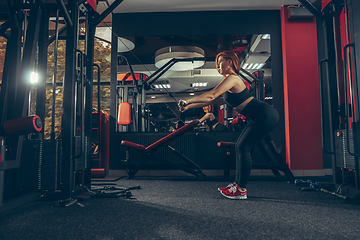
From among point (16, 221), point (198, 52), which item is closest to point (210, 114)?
point (198, 52)

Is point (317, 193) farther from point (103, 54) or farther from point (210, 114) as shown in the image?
point (103, 54)

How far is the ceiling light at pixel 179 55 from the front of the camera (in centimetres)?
502

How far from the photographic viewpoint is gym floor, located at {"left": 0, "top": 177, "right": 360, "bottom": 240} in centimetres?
153

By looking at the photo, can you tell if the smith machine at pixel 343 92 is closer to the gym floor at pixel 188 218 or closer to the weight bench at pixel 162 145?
the gym floor at pixel 188 218

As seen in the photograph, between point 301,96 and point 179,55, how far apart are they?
95.0 inches

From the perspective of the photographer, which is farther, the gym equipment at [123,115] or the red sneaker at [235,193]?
the gym equipment at [123,115]

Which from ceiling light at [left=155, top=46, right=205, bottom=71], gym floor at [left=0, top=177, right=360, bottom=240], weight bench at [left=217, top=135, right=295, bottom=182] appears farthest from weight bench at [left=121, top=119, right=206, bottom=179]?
ceiling light at [left=155, top=46, right=205, bottom=71]

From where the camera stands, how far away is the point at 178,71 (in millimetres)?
5125

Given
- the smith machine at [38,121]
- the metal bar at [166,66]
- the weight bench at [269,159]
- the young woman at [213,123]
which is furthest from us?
the metal bar at [166,66]

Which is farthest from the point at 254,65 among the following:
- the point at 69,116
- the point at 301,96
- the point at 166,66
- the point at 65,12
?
the point at 69,116

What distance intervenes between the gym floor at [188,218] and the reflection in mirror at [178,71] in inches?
93.6

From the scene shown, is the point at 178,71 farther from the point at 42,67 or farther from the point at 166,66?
the point at 42,67

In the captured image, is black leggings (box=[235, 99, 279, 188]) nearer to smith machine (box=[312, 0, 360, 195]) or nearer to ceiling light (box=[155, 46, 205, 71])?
smith machine (box=[312, 0, 360, 195])

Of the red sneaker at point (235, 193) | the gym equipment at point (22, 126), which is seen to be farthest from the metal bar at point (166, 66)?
the gym equipment at point (22, 126)
